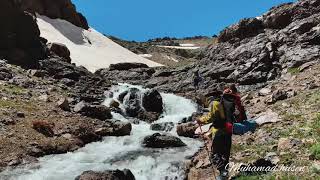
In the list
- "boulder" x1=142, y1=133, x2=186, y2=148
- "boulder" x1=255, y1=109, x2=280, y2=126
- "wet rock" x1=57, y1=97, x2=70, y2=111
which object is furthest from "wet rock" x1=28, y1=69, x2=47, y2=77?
"boulder" x1=255, y1=109, x2=280, y2=126

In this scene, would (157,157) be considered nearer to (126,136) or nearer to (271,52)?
(126,136)

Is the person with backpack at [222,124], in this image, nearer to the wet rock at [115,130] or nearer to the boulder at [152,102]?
the wet rock at [115,130]

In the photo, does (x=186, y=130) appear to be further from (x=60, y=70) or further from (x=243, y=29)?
(x=243, y=29)

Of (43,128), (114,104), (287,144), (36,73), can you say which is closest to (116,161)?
(43,128)

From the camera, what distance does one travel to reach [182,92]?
144ft

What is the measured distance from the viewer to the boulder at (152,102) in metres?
37.2

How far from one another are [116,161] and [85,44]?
59.4 m

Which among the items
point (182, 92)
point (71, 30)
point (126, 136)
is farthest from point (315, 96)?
point (71, 30)

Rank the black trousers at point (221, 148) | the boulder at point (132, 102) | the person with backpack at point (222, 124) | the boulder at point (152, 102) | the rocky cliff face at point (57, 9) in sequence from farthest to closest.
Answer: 1. the rocky cliff face at point (57, 9)
2. the boulder at point (152, 102)
3. the boulder at point (132, 102)
4. the black trousers at point (221, 148)
5. the person with backpack at point (222, 124)

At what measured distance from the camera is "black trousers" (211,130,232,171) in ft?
45.6

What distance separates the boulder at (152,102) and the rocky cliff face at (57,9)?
5120cm

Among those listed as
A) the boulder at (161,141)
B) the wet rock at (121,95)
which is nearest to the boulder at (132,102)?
the wet rock at (121,95)

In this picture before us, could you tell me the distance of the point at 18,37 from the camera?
43.3m

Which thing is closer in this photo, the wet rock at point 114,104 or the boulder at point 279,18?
the wet rock at point 114,104
